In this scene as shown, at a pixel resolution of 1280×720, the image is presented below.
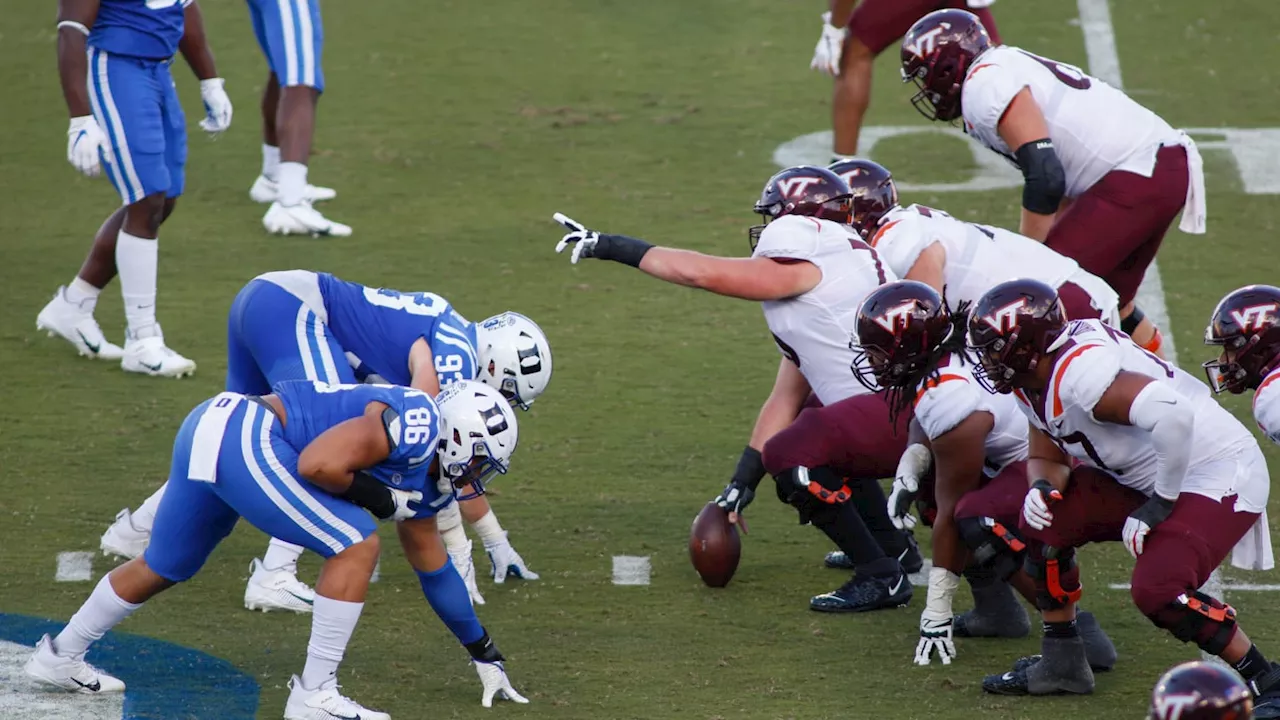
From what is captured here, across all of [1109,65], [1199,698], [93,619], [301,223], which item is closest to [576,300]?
[301,223]

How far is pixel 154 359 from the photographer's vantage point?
22.0ft

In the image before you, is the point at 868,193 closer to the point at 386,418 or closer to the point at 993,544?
the point at 993,544

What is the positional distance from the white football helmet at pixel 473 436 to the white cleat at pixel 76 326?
3147 mm

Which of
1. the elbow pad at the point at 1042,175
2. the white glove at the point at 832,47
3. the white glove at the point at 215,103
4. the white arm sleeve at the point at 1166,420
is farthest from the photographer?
the white glove at the point at 832,47

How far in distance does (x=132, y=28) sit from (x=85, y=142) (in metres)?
0.50

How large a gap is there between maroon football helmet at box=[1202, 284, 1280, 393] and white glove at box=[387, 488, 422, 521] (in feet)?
6.75

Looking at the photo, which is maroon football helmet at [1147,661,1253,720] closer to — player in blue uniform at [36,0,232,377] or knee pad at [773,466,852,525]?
knee pad at [773,466,852,525]

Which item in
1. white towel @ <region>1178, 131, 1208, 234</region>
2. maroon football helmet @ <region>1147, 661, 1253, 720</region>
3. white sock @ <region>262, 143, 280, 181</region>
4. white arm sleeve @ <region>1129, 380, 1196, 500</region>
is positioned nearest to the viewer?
maroon football helmet @ <region>1147, 661, 1253, 720</region>

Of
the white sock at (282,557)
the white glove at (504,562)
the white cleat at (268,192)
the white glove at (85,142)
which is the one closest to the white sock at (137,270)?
the white glove at (85,142)

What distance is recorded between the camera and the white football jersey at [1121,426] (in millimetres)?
4113

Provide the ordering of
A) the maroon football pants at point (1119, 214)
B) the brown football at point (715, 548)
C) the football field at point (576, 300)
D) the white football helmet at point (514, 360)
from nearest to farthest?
the football field at point (576, 300) < the white football helmet at point (514, 360) < the brown football at point (715, 548) < the maroon football pants at point (1119, 214)

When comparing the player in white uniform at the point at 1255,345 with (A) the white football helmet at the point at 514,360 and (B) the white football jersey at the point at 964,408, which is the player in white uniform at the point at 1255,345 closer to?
(B) the white football jersey at the point at 964,408

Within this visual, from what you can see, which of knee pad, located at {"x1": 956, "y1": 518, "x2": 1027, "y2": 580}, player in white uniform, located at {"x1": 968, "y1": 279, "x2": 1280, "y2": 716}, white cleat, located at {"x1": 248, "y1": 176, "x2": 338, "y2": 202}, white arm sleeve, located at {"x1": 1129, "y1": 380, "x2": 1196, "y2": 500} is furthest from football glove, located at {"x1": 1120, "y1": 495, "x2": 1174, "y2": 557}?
white cleat, located at {"x1": 248, "y1": 176, "x2": 338, "y2": 202}

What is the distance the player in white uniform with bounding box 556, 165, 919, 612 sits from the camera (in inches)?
189
